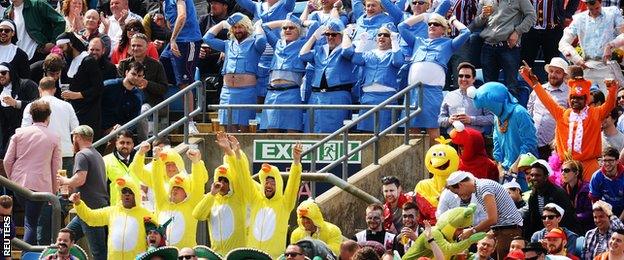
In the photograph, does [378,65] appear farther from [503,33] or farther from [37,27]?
[37,27]

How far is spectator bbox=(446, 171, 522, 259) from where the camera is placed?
2186 centimetres

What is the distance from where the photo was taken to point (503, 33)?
26500mm

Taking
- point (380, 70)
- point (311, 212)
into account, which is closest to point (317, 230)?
point (311, 212)

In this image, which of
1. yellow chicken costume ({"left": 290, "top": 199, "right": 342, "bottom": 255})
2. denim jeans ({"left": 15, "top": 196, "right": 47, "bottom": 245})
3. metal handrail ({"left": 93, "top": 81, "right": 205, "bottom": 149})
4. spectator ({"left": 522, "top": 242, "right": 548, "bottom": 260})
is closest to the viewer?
spectator ({"left": 522, "top": 242, "right": 548, "bottom": 260})

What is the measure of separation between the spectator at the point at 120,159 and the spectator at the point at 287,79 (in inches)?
90.0

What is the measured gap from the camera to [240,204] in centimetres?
2280

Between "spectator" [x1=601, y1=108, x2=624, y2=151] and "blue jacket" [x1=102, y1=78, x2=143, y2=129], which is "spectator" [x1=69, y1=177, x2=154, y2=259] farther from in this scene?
"spectator" [x1=601, y1=108, x2=624, y2=151]

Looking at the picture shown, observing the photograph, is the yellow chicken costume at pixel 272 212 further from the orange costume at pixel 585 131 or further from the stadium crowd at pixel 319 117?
the orange costume at pixel 585 131

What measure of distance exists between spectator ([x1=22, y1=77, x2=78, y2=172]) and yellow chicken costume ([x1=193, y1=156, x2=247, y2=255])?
2.26m

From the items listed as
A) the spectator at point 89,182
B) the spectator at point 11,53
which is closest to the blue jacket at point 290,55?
the spectator at point 11,53

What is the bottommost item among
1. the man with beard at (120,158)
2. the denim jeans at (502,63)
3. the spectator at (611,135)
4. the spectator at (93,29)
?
the man with beard at (120,158)

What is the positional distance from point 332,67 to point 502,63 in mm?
2017

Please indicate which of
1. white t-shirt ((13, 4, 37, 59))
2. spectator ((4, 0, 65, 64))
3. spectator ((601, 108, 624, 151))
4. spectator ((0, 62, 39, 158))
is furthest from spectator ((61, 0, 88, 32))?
spectator ((601, 108, 624, 151))

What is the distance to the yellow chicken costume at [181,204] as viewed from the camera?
74.3 feet
